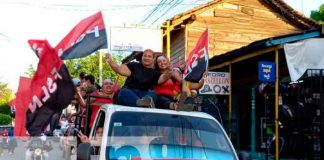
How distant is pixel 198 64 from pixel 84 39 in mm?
2343

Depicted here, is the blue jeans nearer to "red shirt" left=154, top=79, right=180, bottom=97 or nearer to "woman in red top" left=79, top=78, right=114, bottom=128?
"red shirt" left=154, top=79, right=180, bottom=97

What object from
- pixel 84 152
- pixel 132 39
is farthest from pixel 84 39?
pixel 132 39

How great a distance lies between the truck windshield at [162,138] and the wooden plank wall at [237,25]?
16.0 m

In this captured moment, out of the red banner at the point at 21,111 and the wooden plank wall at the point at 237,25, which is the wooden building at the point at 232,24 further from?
the red banner at the point at 21,111

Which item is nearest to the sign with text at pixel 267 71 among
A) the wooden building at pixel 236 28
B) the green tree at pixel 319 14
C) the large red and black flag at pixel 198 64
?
the large red and black flag at pixel 198 64

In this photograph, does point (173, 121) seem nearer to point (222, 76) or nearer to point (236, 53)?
point (236, 53)

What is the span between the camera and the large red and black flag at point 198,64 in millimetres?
8983

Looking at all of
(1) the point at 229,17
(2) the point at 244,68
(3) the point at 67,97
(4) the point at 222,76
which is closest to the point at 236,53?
(4) the point at 222,76

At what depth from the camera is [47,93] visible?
6.94 metres

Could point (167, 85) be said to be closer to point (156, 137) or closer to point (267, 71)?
point (156, 137)

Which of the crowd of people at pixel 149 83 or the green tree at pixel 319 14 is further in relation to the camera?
the green tree at pixel 319 14

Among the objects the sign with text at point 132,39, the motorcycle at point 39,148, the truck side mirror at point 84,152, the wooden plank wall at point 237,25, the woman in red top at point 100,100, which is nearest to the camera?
the truck side mirror at point 84,152

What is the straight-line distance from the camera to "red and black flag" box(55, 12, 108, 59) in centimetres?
824

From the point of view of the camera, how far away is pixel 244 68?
1572cm
